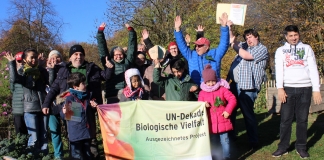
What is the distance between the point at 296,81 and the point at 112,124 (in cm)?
300

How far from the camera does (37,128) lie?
5820 mm

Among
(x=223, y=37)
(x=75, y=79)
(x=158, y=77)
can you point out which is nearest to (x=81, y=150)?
(x=75, y=79)

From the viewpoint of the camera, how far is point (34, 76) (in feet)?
18.9

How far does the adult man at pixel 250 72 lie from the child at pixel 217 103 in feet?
3.26

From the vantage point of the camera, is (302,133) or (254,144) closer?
(302,133)

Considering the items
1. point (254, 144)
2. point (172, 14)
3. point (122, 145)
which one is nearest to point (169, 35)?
point (172, 14)

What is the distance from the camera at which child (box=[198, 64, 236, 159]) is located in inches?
213

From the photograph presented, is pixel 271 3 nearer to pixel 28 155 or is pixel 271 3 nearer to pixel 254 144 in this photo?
pixel 254 144

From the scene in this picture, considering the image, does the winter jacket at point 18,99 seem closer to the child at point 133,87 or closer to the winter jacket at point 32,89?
the winter jacket at point 32,89

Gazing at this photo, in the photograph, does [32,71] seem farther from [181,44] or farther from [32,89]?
[181,44]

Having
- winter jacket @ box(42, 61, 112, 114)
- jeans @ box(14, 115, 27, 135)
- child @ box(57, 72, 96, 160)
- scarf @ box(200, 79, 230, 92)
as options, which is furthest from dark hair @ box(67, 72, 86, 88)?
scarf @ box(200, 79, 230, 92)

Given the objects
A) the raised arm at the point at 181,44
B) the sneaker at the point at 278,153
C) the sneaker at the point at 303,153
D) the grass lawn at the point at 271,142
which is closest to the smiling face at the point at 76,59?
the raised arm at the point at 181,44

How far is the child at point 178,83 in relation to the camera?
5578 mm

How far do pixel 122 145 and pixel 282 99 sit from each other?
105 inches
